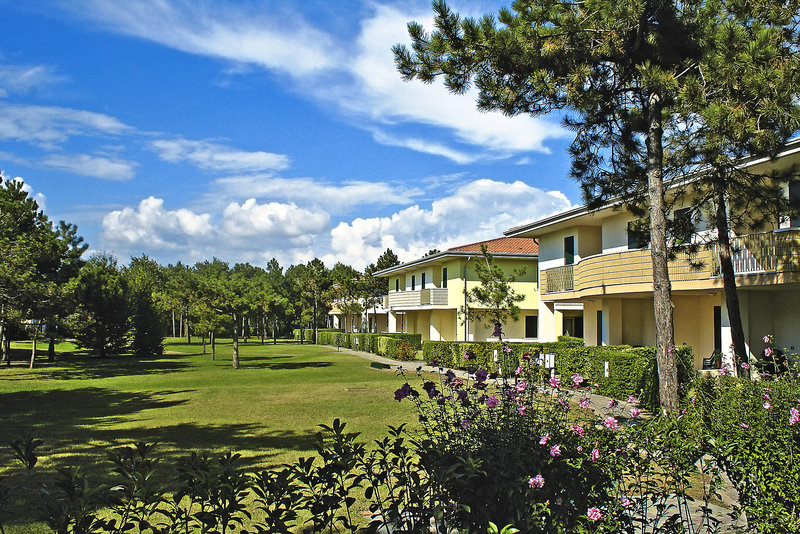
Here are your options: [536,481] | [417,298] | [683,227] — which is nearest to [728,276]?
[683,227]

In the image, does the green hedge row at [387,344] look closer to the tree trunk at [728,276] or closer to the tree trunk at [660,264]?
the tree trunk at [728,276]

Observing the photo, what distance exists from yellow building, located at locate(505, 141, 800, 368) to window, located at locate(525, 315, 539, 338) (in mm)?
5756

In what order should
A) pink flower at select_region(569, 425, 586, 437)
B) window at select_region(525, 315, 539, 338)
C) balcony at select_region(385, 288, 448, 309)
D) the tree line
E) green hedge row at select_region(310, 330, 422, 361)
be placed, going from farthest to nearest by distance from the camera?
balcony at select_region(385, 288, 448, 309)
green hedge row at select_region(310, 330, 422, 361)
window at select_region(525, 315, 539, 338)
the tree line
pink flower at select_region(569, 425, 586, 437)

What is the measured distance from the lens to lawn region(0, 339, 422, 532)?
922 cm

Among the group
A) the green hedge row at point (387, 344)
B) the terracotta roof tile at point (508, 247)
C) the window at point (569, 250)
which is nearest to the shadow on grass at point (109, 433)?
the window at point (569, 250)

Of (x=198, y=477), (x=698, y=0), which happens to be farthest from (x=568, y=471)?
(x=698, y=0)

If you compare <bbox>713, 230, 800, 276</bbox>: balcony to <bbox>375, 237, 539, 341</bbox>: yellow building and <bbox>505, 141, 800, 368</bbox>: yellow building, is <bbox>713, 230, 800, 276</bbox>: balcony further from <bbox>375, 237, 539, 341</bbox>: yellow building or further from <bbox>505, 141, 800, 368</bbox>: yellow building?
<bbox>375, 237, 539, 341</bbox>: yellow building

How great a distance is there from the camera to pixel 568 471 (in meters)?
3.57

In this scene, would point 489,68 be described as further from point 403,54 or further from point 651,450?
point 651,450

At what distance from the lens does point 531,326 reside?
113 feet

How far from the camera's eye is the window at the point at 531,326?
1344 inches

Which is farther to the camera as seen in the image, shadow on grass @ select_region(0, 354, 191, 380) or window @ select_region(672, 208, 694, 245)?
shadow on grass @ select_region(0, 354, 191, 380)

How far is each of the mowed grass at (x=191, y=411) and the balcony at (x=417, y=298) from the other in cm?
1143

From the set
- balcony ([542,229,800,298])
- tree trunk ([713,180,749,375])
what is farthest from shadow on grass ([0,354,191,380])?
tree trunk ([713,180,749,375])
